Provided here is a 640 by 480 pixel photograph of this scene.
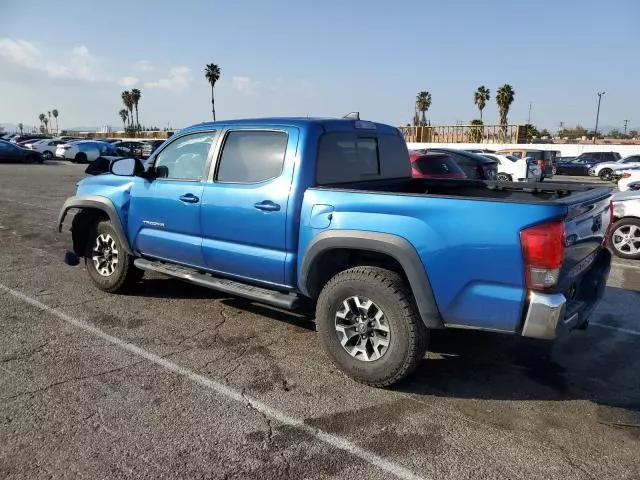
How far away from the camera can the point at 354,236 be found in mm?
3633

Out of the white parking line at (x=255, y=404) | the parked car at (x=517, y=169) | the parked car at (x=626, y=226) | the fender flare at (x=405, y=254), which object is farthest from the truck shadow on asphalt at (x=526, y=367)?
the parked car at (x=517, y=169)

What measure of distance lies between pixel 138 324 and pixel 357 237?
98.8 inches

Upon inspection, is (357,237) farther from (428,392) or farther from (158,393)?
(158,393)

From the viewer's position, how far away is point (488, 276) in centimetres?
318

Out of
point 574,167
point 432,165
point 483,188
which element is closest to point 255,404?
point 483,188

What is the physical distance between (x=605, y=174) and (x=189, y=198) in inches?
1212

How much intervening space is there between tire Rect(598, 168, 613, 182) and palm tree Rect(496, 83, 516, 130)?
103ft

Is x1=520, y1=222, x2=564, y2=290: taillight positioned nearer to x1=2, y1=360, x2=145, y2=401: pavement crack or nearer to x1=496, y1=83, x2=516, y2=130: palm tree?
x1=2, y1=360, x2=145, y2=401: pavement crack

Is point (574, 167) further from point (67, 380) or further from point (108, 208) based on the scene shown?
point (67, 380)

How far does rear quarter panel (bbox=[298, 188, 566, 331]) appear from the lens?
3.08m

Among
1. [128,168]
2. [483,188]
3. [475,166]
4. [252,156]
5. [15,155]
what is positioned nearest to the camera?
[252,156]

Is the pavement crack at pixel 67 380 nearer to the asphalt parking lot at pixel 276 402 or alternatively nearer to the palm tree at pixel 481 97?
the asphalt parking lot at pixel 276 402

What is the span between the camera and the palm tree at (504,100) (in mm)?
58719

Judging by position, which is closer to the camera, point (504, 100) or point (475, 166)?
point (475, 166)
